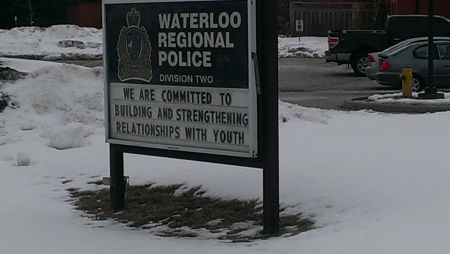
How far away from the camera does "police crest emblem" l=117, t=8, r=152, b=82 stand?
823 centimetres

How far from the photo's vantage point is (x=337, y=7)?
4309cm

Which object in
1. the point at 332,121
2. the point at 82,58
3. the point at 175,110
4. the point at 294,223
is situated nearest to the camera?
the point at 294,223

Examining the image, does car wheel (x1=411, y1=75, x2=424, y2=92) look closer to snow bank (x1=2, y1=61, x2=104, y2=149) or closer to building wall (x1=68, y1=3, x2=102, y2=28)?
snow bank (x1=2, y1=61, x2=104, y2=149)

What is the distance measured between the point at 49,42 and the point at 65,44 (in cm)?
116

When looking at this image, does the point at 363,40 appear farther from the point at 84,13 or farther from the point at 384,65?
the point at 84,13

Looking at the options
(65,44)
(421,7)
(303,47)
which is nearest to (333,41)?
(303,47)

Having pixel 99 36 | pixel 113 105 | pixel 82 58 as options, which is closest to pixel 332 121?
pixel 113 105

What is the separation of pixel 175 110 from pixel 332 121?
20.1ft

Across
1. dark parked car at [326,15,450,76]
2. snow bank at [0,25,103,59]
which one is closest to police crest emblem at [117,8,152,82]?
dark parked car at [326,15,450,76]

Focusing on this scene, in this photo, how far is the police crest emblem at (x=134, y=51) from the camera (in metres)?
8.23

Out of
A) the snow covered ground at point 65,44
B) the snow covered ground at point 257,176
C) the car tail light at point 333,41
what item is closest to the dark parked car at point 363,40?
the car tail light at point 333,41

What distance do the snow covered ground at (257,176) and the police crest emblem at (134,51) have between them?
1544 millimetres

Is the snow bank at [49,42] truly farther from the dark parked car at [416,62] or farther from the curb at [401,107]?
the curb at [401,107]

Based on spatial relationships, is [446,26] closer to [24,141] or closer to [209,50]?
[24,141]
